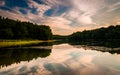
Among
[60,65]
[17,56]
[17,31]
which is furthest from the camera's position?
[17,31]

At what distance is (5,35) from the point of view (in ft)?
282

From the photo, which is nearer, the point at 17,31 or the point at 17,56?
the point at 17,56

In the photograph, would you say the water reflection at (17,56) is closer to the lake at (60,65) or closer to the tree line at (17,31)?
the lake at (60,65)

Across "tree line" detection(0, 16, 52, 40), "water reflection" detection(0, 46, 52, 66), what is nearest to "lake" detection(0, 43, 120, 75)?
"water reflection" detection(0, 46, 52, 66)

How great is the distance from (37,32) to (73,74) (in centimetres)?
11864

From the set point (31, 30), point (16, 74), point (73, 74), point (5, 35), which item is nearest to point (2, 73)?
point (16, 74)

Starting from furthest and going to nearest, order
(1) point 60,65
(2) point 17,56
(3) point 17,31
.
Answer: (3) point 17,31 → (2) point 17,56 → (1) point 60,65

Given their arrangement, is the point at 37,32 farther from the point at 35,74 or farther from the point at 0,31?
the point at 35,74

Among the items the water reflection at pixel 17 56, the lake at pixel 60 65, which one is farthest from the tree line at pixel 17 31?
the lake at pixel 60 65

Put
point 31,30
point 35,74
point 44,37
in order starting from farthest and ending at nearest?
point 44,37 < point 31,30 < point 35,74

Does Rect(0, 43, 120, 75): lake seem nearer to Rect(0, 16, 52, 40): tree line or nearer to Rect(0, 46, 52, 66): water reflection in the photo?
Rect(0, 46, 52, 66): water reflection

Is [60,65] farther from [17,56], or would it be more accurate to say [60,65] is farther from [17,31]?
[17,31]

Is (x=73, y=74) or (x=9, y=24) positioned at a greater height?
(x=9, y=24)

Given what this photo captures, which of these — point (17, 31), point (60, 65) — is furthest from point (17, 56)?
point (17, 31)
